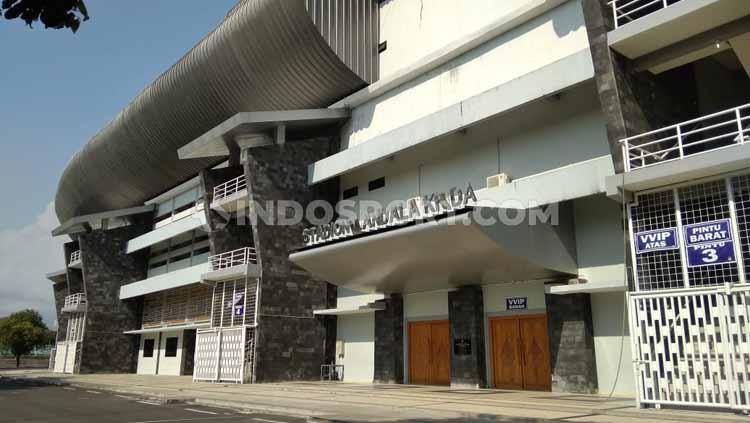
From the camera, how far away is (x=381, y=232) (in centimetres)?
1769

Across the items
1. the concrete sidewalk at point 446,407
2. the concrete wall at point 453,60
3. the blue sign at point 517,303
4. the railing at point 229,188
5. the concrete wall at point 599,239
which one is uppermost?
the concrete wall at point 453,60

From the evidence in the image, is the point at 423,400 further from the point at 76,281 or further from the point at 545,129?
the point at 76,281

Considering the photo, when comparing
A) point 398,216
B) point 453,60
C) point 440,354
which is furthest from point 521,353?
point 453,60

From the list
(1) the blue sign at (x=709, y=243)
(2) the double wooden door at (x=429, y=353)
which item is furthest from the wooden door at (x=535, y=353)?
(1) the blue sign at (x=709, y=243)

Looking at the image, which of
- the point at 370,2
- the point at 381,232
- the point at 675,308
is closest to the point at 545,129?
the point at 381,232

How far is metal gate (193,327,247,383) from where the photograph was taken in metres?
25.1

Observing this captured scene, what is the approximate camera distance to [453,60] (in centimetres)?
2322

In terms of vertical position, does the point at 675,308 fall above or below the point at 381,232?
below

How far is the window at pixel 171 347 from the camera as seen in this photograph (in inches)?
1517

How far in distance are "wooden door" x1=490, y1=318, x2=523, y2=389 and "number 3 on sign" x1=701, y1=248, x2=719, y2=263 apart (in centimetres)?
853

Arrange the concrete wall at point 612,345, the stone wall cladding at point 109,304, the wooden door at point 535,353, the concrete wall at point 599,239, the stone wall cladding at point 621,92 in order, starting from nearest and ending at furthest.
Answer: the stone wall cladding at point 621,92 → the concrete wall at point 612,345 → the concrete wall at point 599,239 → the wooden door at point 535,353 → the stone wall cladding at point 109,304

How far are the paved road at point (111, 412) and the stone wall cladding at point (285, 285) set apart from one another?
7049 mm

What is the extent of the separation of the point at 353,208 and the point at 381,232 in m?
9.64

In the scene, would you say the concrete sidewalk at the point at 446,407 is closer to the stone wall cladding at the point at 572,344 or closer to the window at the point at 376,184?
the stone wall cladding at the point at 572,344
